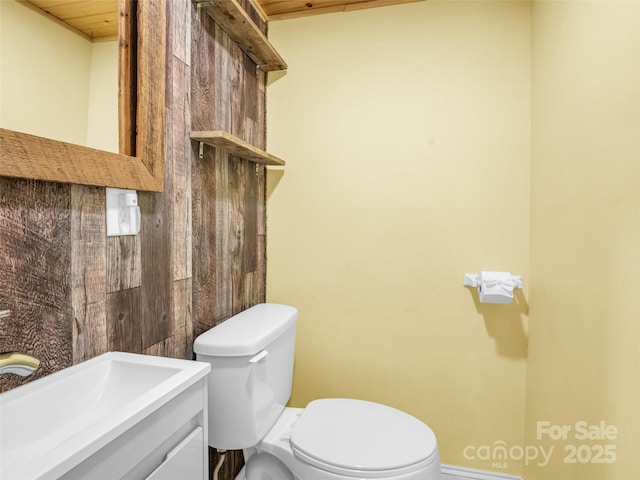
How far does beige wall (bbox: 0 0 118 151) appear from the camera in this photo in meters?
0.72

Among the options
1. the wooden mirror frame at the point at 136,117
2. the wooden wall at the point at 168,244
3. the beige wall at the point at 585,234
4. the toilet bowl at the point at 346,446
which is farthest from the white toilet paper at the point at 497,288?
the wooden mirror frame at the point at 136,117

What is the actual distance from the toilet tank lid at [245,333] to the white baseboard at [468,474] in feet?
3.46

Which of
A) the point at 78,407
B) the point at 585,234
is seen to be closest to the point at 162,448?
the point at 78,407

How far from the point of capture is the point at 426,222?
173 centimetres

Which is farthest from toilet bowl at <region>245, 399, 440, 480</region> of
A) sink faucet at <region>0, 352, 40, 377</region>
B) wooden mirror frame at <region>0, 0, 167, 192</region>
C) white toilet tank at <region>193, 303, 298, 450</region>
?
wooden mirror frame at <region>0, 0, 167, 192</region>

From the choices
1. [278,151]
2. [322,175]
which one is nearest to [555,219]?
[322,175]

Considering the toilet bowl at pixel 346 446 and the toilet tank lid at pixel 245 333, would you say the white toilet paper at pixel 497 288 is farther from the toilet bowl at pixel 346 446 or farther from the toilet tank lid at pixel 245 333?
the toilet tank lid at pixel 245 333

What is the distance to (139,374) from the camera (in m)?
0.88

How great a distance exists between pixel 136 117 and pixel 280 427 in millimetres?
1160

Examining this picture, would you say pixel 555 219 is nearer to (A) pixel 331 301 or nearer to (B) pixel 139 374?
(A) pixel 331 301

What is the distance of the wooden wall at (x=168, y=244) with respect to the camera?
2.51ft

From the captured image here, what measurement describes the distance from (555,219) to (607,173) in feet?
1.21

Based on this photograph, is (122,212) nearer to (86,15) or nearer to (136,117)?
(136,117)

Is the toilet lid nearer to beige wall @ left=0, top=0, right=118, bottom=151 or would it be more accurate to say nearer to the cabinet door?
the cabinet door
